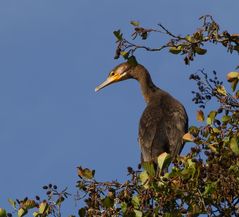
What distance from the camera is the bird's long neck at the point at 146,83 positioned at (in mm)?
12307

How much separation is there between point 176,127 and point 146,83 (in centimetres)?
237

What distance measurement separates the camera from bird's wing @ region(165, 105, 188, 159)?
10180 millimetres

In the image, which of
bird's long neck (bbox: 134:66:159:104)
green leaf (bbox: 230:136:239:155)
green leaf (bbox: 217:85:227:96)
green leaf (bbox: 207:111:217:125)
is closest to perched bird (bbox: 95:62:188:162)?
bird's long neck (bbox: 134:66:159:104)

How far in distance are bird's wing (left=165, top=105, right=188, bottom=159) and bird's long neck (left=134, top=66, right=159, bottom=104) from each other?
131 centimetres

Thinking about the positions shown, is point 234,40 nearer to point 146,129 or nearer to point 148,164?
point 148,164

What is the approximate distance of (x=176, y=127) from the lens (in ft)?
34.4

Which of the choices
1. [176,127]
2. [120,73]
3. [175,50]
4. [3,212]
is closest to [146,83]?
[120,73]

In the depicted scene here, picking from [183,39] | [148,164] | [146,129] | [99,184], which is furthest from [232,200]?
[146,129]

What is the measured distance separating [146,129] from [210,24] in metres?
4.48

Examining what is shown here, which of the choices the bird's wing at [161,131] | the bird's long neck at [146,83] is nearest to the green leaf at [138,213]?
the bird's wing at [161,131]

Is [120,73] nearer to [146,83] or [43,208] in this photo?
[146,83]

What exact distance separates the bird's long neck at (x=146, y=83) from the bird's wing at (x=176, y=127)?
4.31ft

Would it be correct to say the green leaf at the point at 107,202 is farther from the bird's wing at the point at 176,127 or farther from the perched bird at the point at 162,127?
the bird's wing at the point at 176,127

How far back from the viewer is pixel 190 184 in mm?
5395
